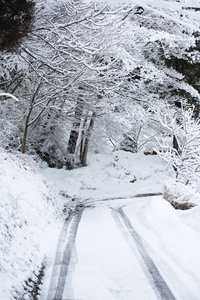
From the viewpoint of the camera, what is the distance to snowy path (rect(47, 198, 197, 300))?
4.32m

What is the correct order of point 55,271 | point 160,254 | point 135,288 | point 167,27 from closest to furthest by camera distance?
point 135,288
point 55,271
point 160,254
point 167,27

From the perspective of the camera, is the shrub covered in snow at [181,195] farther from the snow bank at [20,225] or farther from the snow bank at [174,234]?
the snow bank at [20,225]

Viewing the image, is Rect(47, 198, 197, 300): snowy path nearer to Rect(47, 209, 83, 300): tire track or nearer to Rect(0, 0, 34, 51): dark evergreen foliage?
Rect(47, 209, 83, 300): tire track

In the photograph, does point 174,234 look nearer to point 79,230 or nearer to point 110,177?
point 79,230

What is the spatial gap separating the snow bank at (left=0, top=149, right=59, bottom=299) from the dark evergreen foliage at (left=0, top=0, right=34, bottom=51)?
3440 millimetres

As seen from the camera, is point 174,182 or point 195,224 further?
point 174,182

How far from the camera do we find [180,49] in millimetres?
17125

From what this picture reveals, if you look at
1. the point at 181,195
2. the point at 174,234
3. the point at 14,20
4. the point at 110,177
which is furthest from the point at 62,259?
the point at 110,177

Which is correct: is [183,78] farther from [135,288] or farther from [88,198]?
[135,288]

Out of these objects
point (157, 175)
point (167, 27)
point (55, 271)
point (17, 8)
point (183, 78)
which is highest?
point (167, 27)

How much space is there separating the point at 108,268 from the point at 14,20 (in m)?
5.62

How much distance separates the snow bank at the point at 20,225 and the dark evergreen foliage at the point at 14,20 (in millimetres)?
3440

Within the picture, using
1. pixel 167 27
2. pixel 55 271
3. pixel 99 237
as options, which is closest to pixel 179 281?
pixel 55 271

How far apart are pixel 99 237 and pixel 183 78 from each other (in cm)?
1441
